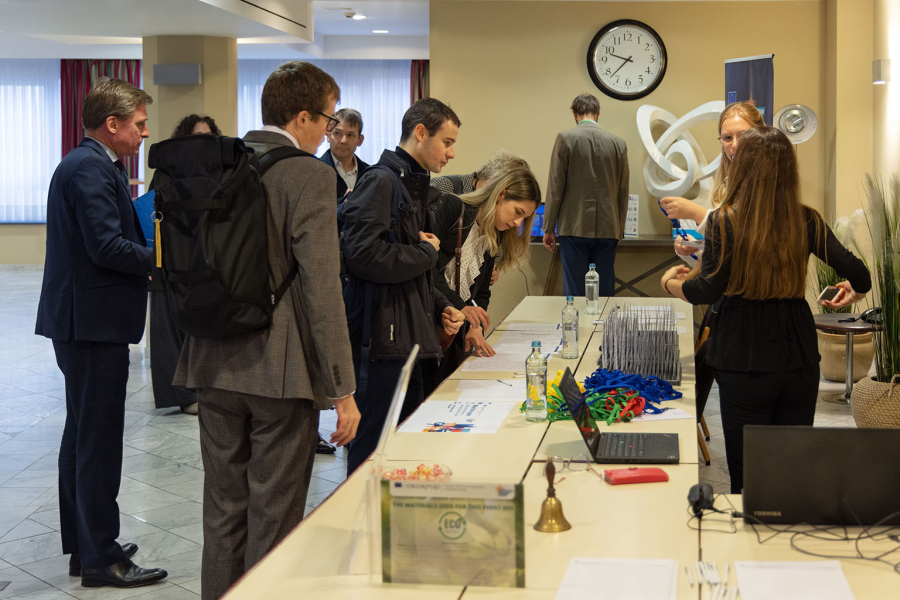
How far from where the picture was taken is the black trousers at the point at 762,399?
2.68 metres

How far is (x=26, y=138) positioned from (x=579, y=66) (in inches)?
378

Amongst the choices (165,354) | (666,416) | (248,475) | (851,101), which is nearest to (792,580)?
(666,416)

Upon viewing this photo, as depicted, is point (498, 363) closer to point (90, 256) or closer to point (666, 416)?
point (666, 416)

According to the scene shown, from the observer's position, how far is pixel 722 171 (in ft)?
10.4

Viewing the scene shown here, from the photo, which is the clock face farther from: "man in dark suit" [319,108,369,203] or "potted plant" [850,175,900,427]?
"potted plant" [850,175,900,427]

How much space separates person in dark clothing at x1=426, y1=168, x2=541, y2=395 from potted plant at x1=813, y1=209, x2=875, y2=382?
304 centimetres

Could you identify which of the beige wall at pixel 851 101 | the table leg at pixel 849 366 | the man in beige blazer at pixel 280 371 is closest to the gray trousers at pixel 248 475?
the man in beige blazer at pixel 280 371

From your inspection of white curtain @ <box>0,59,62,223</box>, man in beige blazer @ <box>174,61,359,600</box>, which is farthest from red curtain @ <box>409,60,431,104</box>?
man in beige blazer @ <box>174,61,359,600</box>

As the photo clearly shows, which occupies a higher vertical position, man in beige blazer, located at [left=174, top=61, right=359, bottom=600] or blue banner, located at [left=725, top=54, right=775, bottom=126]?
blue banner, located at [left=725, top=54, right=775, bottom=126]

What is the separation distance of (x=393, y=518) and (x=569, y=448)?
83cm

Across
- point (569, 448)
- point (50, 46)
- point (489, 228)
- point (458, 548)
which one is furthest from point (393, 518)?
point (50, 46)

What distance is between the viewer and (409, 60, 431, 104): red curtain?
12.1 meters

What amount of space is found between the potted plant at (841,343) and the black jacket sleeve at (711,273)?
340 cm

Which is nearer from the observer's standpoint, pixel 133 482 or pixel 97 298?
pixel 97 298
